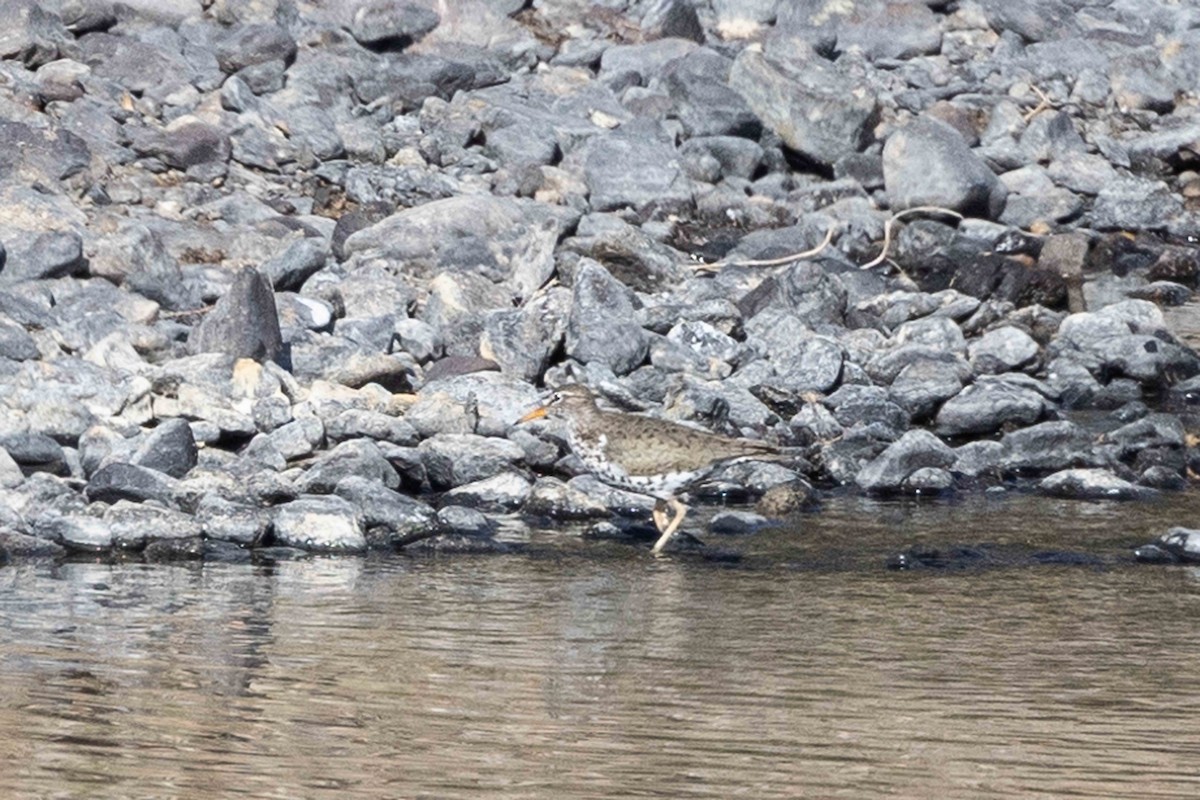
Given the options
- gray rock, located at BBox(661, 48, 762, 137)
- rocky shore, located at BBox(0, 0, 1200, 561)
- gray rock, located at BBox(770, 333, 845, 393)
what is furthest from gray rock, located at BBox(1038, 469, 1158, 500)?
gray rock, located at BBox(661, 48, 762, 137)

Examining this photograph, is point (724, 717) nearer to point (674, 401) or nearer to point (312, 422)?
point (312, 422)

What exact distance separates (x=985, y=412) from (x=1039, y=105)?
1194 centimetres

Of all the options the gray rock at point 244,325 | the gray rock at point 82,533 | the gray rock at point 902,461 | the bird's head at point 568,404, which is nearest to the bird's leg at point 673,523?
the bird's head at point 568,404

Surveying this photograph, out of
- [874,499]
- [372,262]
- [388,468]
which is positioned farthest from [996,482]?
[372,262]

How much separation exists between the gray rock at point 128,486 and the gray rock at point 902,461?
4.34 m

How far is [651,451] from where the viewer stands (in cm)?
1063

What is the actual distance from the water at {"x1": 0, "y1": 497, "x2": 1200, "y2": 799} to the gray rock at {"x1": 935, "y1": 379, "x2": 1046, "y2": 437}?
130 inches

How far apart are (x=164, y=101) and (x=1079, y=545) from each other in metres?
12.5

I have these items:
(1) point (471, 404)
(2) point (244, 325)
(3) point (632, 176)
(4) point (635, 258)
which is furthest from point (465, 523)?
(3) point (632, 176)

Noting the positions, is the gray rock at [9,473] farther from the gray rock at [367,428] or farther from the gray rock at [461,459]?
the gray rock at [461,459]

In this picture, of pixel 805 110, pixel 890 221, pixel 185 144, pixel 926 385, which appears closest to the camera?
pixel 926 385

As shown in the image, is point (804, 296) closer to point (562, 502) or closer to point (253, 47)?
point (562, 502)

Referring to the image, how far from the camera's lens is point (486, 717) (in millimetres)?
6266

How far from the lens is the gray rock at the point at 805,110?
21.7 m
